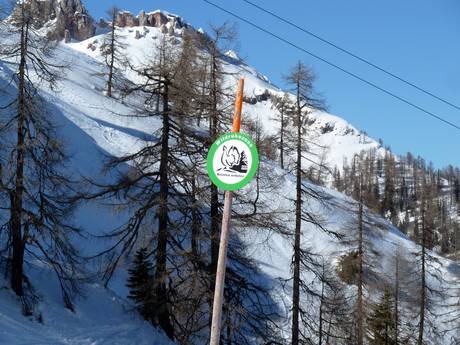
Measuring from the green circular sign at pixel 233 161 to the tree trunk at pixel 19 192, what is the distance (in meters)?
9.73

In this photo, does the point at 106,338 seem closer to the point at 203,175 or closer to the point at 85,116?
the point at 203,175

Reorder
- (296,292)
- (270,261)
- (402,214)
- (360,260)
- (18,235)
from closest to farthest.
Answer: (18,235)
(296,292)
(360,260)
(270,261)
(402,214)

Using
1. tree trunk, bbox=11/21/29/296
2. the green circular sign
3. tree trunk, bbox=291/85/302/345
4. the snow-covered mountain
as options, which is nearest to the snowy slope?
the snow-covered mountain

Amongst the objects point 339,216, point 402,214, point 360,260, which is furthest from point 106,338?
point 402,214

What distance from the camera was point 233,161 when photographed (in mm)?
5543

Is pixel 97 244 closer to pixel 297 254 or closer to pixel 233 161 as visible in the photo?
pixel 297 254

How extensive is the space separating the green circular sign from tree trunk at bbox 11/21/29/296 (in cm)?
973

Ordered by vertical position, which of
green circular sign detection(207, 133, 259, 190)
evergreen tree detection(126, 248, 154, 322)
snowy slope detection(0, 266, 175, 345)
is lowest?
snowy slope detection(0, 266, 175, 345)

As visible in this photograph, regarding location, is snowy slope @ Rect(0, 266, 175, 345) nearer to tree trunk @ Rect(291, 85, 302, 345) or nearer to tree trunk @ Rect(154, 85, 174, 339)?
tree trunk @ Rect(154, 85, 174, 339)

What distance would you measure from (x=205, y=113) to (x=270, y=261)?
968 inches

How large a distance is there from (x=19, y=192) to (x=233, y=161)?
10.3 m

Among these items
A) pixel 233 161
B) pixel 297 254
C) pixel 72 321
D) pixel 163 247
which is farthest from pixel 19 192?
pixel 233 161

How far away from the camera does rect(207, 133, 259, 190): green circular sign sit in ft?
17.9

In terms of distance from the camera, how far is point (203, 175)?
575 inches
